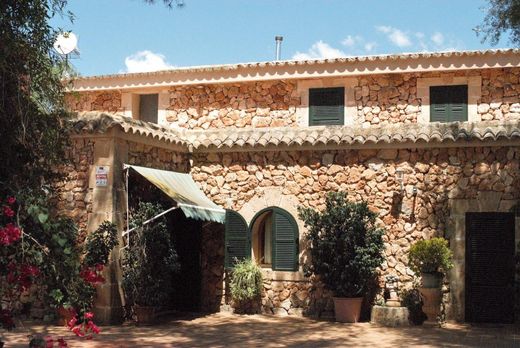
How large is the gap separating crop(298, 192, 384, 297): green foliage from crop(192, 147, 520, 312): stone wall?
0.66m

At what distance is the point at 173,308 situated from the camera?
56.1 feet

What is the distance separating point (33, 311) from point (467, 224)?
9.04 m

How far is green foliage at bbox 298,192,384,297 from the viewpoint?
15186mm

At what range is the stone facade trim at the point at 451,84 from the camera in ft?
56.3

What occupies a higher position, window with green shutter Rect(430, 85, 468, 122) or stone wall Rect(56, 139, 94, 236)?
window with green shutter Rect(430, 85, 468, 122)

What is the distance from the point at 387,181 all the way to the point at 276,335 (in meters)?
4.48

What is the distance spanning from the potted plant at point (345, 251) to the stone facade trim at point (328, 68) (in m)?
3.41

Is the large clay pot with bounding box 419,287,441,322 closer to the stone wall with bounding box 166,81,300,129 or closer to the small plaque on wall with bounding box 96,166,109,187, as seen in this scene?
the stone wall with bounding box 166,81,300,129

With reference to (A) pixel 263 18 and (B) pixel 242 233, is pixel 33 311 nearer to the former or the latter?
(B) pixel 242 233

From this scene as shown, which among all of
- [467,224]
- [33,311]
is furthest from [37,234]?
[467,224]

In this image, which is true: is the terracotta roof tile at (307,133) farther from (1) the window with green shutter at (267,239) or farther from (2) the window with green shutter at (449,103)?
(1) the window with green shutter at (267,239)

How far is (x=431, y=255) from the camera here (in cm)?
1487

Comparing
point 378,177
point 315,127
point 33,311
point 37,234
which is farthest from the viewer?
point 315,127

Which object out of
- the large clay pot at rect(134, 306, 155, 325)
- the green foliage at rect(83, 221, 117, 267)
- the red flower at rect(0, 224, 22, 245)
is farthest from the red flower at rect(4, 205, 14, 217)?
the large clay pot at rect(134, 306, 155, 325)
